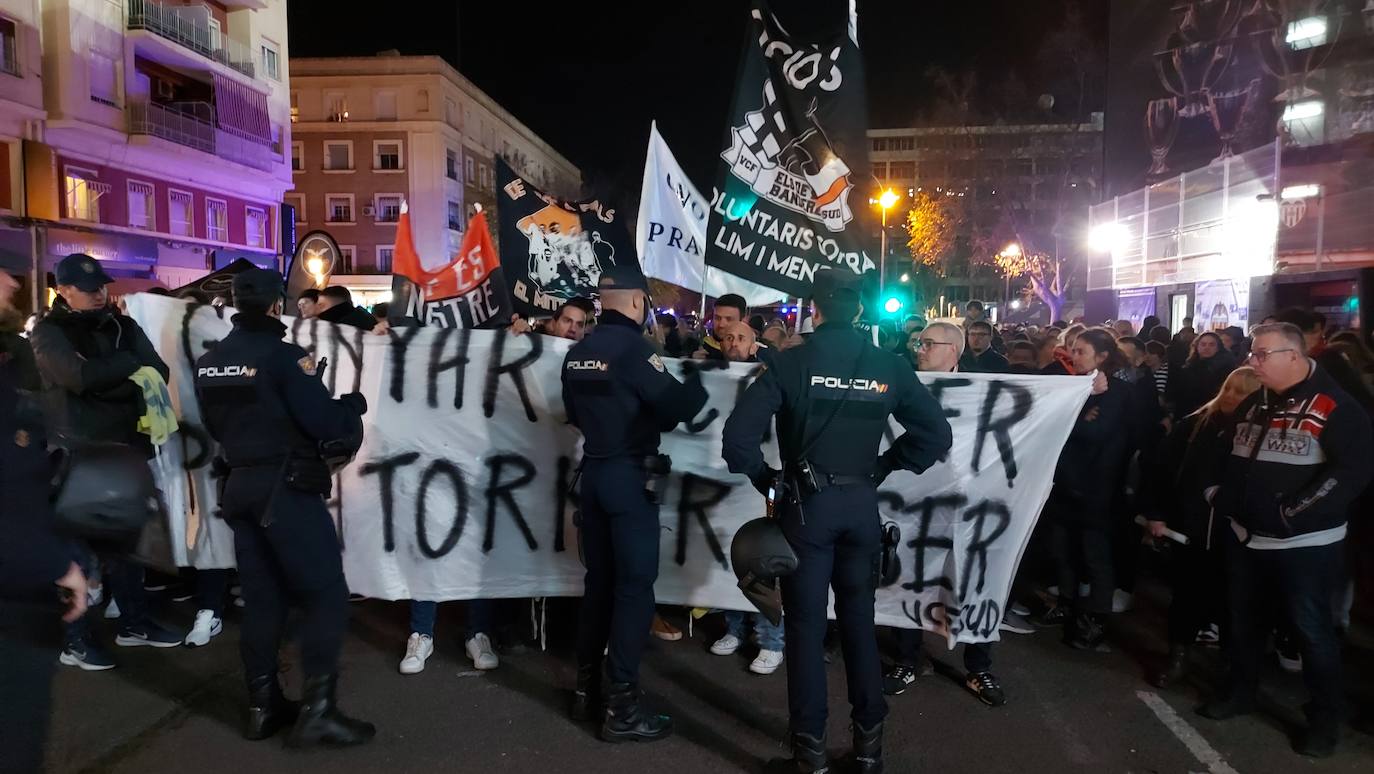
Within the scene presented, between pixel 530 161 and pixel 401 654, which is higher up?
pixel 530 161

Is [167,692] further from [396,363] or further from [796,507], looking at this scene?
[796,507]

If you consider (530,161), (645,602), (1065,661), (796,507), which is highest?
(530,161)

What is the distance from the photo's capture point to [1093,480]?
5387 mm

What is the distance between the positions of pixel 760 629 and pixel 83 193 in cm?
2347

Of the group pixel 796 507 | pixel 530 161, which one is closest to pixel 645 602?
pixel 796 507

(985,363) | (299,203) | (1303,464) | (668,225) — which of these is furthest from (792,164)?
(299,203)

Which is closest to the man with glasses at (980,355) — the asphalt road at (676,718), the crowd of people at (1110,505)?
the crowd of people at (1110,505)

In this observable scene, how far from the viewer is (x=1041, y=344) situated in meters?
8.01

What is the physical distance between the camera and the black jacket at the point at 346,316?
5844mm

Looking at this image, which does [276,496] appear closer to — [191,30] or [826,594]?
[826,594]

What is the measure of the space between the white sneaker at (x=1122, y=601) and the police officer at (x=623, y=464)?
11.5ft

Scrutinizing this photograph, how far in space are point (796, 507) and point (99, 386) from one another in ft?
12.1

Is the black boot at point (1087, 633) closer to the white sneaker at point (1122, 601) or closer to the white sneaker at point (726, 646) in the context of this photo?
the white sneaker at point (1122, 601)

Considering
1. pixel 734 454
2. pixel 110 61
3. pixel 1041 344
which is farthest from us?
pixel 110 61
